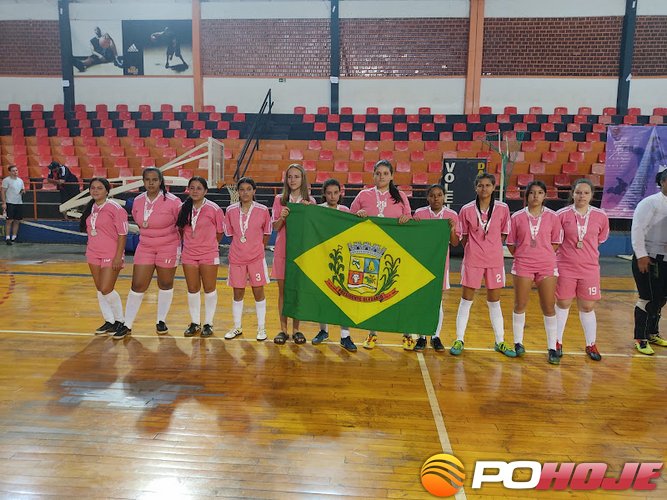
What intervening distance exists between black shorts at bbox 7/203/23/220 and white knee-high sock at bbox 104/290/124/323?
724cm

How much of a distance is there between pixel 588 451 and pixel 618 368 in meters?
1.54

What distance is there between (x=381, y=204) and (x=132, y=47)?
42.7ft

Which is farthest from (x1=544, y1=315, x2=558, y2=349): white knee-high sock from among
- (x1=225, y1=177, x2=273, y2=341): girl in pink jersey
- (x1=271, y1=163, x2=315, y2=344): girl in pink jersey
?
(x1=225, y1=177, x2=273, y2=341): girl in pink jersey

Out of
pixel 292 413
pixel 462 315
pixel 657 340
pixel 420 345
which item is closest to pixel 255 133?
pixel 420 345

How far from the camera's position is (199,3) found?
43.9 ft

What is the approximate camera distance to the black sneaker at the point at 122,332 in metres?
4.21

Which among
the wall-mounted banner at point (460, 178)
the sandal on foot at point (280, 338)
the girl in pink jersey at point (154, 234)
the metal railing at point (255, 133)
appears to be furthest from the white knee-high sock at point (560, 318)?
the metal railing at point (255, 133)

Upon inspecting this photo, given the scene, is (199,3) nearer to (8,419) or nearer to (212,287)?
(212,287)

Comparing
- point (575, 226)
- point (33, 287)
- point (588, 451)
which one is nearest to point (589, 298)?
point (575, 226)

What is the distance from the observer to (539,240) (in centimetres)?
371

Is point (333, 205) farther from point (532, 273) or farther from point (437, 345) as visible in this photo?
point (532, 273)

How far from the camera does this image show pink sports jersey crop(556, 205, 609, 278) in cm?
372

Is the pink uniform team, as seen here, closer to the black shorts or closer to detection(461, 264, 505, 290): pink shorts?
detection(461, 264, 505, 290): pink shorts

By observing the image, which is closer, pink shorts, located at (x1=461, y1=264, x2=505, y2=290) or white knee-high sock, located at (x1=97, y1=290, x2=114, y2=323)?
pink shorts, located at (x1=461, y1=264, x2=505, y2=290)
